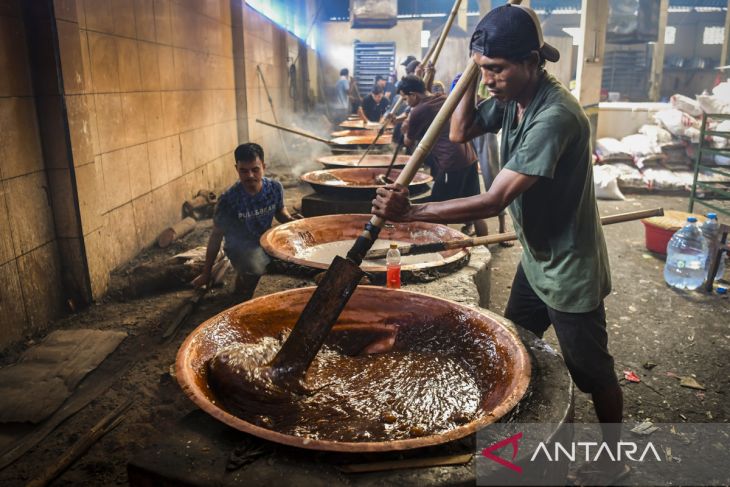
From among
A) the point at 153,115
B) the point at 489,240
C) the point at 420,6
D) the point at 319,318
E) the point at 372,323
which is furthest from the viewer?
the point at 420,6

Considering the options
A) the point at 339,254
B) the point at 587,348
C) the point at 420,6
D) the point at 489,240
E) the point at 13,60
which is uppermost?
the point at 420,6

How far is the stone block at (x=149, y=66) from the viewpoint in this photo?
6.08 meters

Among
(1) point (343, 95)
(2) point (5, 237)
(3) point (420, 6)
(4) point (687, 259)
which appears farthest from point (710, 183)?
(3) point (420, 6)

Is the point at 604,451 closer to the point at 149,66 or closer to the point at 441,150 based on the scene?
the point at 441,150

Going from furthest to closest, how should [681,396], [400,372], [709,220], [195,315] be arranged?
[709,220] < [195,315] < [681,396] < [400,372]

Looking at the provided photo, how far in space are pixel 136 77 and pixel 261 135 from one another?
630cm

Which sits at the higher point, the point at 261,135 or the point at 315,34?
the point at 315,34

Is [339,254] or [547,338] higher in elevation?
[339,254]

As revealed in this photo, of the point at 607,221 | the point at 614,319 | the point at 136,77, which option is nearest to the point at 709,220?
the point at 614,319

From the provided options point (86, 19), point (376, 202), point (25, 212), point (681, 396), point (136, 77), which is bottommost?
point (681, 396)

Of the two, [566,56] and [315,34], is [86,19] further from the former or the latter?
[566,56]

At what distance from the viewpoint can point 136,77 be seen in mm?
5914

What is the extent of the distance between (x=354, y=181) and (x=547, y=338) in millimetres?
3236

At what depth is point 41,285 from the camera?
4.23 m
